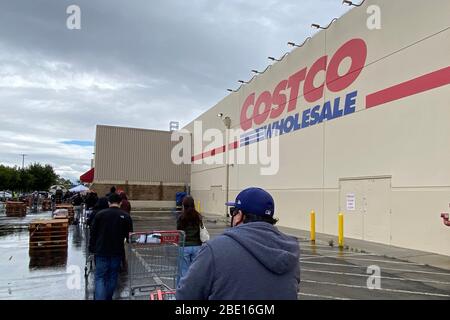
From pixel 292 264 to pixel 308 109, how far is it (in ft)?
62.5

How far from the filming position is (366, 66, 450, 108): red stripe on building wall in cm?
1339

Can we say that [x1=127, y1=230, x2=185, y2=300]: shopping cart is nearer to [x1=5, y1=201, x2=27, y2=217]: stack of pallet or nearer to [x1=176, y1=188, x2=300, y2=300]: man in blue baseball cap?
[x1=176, y1=188, x2=300, y2=300]: man in blue baseball cap

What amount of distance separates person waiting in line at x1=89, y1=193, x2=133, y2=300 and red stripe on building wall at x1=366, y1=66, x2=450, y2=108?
1126 cm

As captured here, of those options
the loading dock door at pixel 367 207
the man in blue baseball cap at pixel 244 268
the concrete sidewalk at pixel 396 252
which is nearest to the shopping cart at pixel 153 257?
the man in blue baseball cap at pixel 244 268

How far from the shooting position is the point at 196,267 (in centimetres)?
237

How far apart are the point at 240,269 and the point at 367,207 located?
1504 cm

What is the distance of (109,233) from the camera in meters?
6.66

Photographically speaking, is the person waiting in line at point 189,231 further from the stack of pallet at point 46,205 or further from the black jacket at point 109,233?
the stack of pallet at point 46,205

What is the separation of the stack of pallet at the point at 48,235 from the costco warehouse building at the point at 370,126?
35.8ft

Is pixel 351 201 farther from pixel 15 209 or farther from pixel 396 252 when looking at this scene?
pixel 15 209

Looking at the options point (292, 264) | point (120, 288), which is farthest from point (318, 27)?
point (292, 264)

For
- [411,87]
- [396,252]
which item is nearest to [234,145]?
[411,87]

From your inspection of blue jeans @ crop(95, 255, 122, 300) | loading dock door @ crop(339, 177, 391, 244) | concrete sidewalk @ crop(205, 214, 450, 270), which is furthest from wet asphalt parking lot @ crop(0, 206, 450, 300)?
loading dock door @ crop(339, 177, 391, 244)
